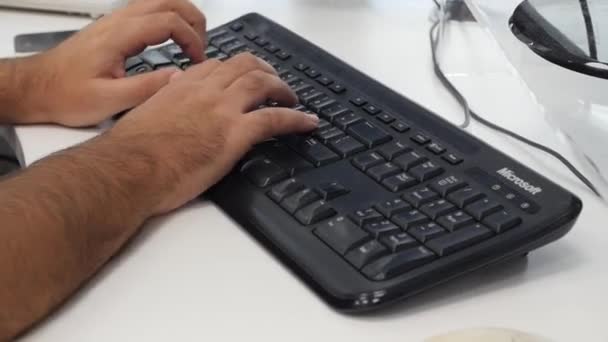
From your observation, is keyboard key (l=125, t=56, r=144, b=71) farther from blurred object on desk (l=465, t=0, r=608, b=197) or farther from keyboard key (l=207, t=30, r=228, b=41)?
blurred object on desk (l=465, t=0, r=608, b=197)

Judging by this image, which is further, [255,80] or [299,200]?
[255,80]

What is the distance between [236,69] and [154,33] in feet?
0.40

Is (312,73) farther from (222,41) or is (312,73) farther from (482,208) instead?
(482,208)

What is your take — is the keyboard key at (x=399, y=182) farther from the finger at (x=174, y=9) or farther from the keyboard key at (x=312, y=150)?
the finger at (x=174, y=9)

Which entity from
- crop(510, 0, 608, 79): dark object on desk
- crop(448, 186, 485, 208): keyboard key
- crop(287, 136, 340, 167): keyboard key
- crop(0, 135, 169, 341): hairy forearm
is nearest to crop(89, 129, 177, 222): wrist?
crop(0, 135, 169, 341): hairy forearm

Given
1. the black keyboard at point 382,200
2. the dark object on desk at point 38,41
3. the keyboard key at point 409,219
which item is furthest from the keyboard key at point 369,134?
the dark object on desk at point 38,41

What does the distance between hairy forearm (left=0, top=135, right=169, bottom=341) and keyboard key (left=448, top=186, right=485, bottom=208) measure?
21 centimetres

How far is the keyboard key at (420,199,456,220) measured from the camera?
0.55 metres

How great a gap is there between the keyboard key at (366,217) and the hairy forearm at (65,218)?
0.49 ft

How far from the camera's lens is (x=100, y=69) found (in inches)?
30.2

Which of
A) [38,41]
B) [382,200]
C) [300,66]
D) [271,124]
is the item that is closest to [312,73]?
[300,66]

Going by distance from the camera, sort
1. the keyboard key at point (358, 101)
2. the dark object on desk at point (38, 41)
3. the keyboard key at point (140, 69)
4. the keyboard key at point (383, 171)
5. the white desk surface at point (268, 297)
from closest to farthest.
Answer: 1. the white desk surface at point (268, 297)
2. the keyboard key at point (383, 171)
3. the keyboard key at point (358, 101)
4. the keyboard key at point (140, 69)
5. the dark object on desk at point (38, 41)

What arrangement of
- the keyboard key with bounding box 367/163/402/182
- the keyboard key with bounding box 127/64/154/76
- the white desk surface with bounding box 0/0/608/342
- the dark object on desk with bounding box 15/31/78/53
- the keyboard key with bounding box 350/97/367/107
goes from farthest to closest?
the dark object on desk with bounding box 15/31/78/53 → the keyboard key with bounding box 127/64/154/76 → the keyboard key with bounding box 350/97/367/107 → the keyboard key with bounding box 367/163/402/182 → the white desk surface with bounding box 0/0/608/342

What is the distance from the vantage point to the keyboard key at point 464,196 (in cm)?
56
